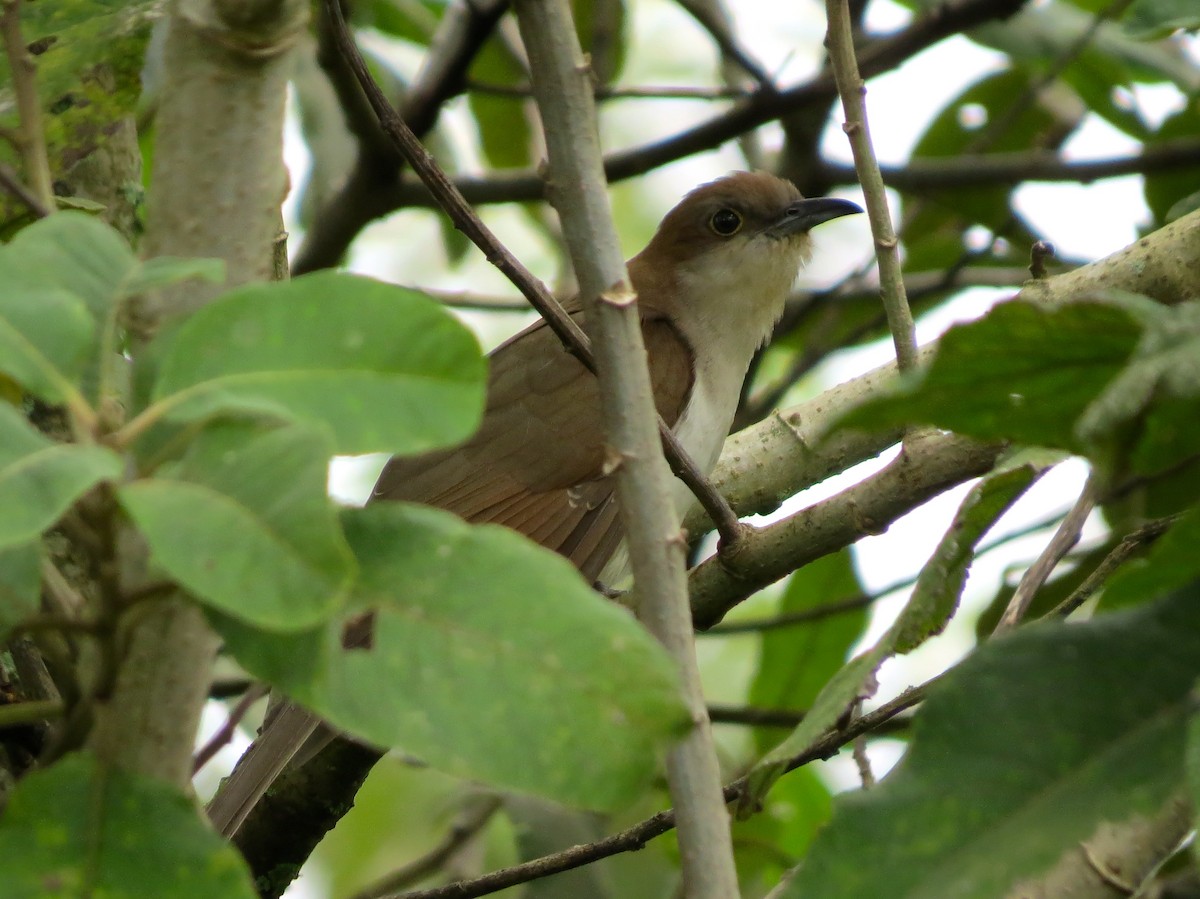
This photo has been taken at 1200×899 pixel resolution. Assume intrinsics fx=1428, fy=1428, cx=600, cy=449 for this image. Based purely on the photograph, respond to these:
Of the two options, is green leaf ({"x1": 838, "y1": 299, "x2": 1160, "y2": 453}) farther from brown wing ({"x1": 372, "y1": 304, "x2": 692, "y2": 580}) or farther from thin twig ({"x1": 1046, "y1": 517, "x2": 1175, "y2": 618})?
brown wing ({"x1": 372, "y1": 304, "x2": 692, "y2": 580})

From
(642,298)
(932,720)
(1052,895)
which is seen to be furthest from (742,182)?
(932,720)

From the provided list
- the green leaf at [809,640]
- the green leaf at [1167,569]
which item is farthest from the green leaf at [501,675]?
the green leaf at [809,640]

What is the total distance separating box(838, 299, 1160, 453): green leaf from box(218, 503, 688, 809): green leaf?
29 cm

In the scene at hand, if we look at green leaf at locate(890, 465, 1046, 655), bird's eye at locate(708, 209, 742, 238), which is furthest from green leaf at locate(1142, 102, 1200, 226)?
green leaf at locate(890, 465, 1046, 655)

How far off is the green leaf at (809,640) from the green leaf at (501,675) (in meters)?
3.36

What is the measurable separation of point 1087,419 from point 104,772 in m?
0.89

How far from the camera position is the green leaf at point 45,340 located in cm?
117

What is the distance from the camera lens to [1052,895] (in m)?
1.74

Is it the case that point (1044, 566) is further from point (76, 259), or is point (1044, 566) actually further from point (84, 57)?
point (84, 57)

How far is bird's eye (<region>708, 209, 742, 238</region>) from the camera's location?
A: 18.2ft

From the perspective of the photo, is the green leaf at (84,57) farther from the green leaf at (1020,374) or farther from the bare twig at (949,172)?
the bare twig at (949,172)

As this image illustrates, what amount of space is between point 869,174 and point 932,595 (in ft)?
3.74

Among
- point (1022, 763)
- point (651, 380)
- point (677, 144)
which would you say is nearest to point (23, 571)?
point (1022, 763)

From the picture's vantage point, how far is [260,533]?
110 centimetres
